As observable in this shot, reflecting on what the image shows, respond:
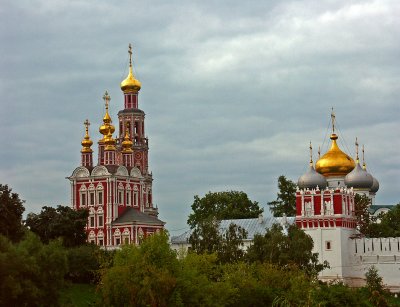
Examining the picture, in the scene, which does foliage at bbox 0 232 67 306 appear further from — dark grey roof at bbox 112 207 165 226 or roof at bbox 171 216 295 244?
dark grey roof at bbox 112 207 165 226

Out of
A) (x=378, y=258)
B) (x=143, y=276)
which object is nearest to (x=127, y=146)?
(x=378, y=258)

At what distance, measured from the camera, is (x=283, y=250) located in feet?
163

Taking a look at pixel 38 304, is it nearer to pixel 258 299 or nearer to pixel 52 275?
pixel 52 275

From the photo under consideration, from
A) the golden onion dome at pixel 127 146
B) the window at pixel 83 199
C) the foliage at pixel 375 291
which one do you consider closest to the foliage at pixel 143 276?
the foliage at pixel 375 291

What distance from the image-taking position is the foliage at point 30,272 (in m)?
30.3

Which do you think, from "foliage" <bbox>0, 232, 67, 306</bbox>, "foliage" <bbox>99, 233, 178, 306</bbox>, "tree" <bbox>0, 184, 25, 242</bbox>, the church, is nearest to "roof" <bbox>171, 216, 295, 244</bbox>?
the church

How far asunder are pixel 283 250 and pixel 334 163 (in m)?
15.5

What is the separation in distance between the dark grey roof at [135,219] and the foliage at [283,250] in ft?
68.3

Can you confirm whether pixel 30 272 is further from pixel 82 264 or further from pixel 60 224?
pixel 60 224

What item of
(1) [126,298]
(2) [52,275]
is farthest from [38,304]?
(1) [126,298]

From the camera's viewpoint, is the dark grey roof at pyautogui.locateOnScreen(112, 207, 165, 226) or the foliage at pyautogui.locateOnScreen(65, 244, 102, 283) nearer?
the foliage at pyautogui.locateOnScreen(65, 244, 102, 283)

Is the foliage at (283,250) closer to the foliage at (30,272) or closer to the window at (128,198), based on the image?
the foliage at (30,272)

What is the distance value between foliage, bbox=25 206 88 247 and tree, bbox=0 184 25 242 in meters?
12.4

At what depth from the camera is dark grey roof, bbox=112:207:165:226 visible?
230ft
